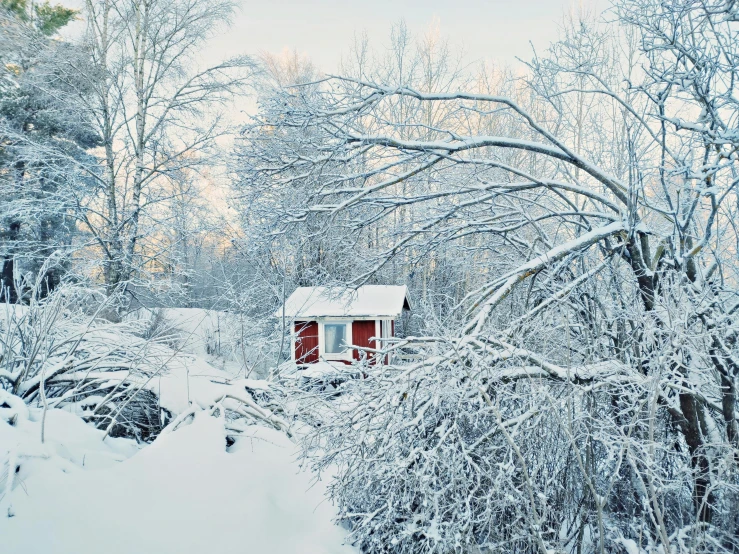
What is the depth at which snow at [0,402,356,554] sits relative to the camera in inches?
94.2

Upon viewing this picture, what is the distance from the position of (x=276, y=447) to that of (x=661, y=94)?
150 inches

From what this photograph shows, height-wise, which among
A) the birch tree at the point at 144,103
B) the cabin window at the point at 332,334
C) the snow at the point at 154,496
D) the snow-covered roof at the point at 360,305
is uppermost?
the birch tree at the point at 144,103

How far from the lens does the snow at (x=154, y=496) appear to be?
2.39m

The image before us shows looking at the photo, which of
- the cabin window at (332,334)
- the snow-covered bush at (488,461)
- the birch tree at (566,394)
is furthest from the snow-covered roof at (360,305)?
the snow-covered bush at (488,461)

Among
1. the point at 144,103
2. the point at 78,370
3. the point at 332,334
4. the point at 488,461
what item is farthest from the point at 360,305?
the point at 488,461

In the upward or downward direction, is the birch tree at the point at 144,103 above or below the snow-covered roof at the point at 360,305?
above

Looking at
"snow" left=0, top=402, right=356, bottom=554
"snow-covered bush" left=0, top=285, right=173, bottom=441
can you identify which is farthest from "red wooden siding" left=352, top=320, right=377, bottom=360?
"snow" left=0, top=402, right=356, bottom=554

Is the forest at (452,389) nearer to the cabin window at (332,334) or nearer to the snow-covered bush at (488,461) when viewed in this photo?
the snow-covered bush at (488,461)

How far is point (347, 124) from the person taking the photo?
4.38 m

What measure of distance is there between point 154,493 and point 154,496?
0.02 m

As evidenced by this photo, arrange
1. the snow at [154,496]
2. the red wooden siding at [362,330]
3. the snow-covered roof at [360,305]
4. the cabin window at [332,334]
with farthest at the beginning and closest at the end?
the cabin window at [332,334] → the red wooden siding at [362,330] → the snow-covered roof at [360,305] → the snow at [154,496]

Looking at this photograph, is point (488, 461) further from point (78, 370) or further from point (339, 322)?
point (339, 322)

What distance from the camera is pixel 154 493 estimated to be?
9.26 feet

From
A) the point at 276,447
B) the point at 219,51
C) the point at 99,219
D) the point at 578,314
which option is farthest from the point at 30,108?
the point at 578,314
